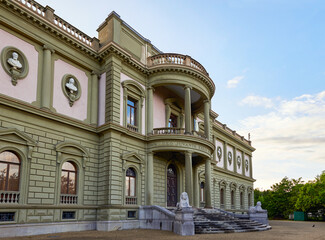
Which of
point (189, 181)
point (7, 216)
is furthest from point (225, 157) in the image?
point (7, 216)

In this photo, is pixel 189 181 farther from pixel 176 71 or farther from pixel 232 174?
pixel 232 174

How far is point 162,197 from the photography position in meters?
22.2

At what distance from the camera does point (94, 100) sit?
19.8 metres

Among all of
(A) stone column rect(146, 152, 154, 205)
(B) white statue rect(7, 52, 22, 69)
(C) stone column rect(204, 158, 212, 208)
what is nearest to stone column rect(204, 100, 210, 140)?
(C) stone column rect(204, 158, 212, 208)

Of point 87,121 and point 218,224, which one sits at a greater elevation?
point 87,121

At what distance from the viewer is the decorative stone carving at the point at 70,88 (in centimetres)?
1803

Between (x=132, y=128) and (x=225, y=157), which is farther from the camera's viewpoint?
(x=225, y=157)

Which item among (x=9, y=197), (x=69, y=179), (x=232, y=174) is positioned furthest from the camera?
(x=232, y=174)

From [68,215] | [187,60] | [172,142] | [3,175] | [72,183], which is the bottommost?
[68,215]

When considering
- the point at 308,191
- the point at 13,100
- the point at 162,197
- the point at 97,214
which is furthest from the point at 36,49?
the point at 308,191

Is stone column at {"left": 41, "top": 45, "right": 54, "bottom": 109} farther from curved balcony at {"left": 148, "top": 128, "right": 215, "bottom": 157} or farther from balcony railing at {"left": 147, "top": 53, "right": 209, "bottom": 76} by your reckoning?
balcony railing at {"left": 147, "top": 53, "right": 209, "bottom": 76}

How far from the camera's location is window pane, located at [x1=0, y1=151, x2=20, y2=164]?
47.2 feet

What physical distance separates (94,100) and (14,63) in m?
5.66

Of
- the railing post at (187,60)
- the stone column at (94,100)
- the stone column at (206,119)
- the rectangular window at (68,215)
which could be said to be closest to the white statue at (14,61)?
the stone column at (94,100)
